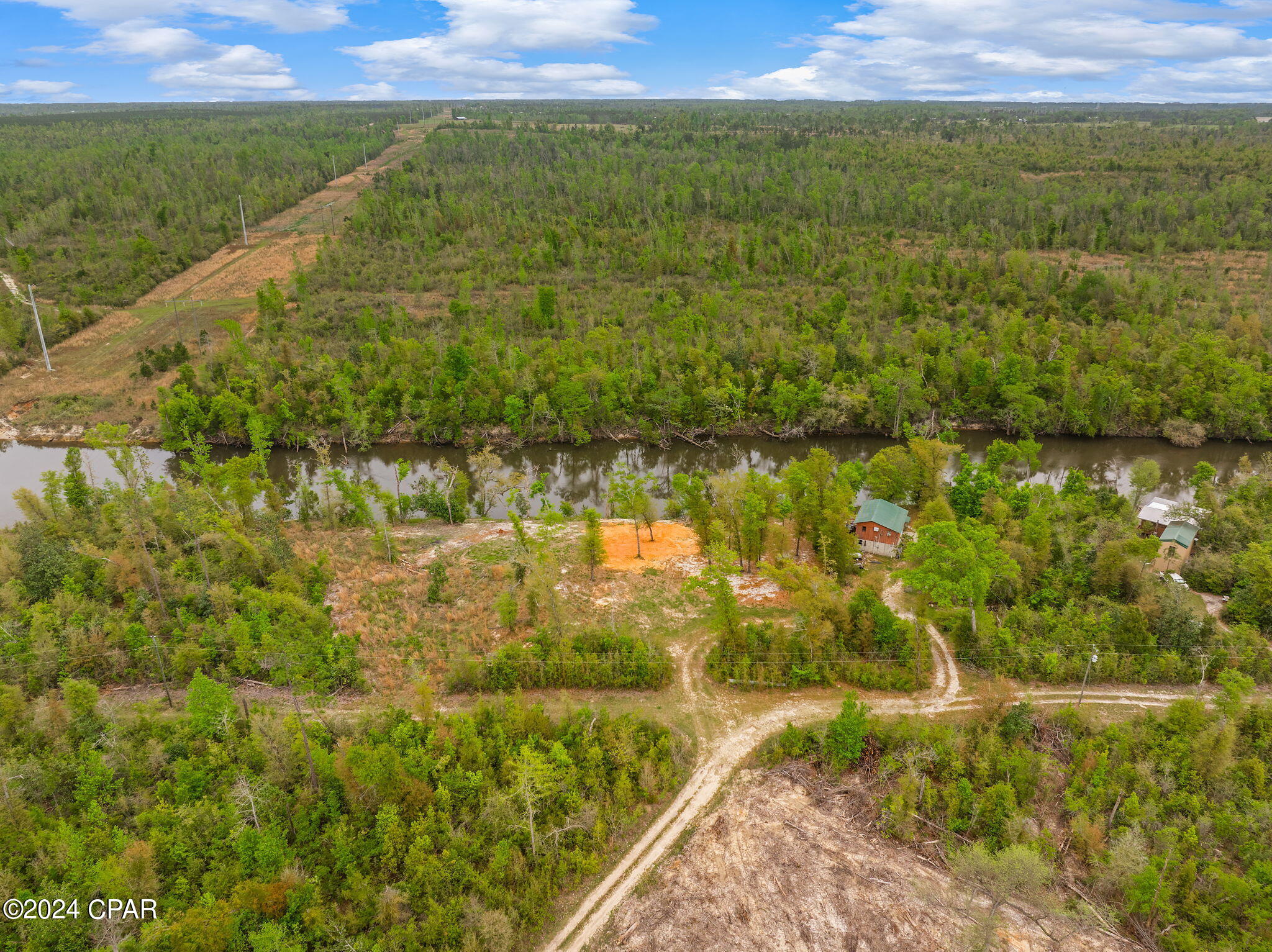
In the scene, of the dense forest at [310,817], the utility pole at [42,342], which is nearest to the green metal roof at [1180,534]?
the dense forest at [310,817]

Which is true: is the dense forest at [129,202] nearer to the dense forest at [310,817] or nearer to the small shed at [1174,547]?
the dense forest at [310,817]

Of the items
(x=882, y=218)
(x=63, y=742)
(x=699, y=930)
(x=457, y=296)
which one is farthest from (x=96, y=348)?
(x=882, y=218)

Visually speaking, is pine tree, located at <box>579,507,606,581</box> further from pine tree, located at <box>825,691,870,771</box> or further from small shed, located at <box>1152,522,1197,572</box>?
small shed, located at <box>1152,522,1197,572</box>

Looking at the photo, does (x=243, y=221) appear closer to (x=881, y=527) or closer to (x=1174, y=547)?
(x=881, y=527)

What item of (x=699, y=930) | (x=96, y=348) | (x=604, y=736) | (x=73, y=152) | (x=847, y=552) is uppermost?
(x=73, y=152)

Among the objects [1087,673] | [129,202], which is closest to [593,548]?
[1087,673]

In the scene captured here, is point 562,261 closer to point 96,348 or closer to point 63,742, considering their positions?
point 96,348

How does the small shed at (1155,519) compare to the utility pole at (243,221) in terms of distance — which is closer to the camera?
the small shed at (1155,519)
